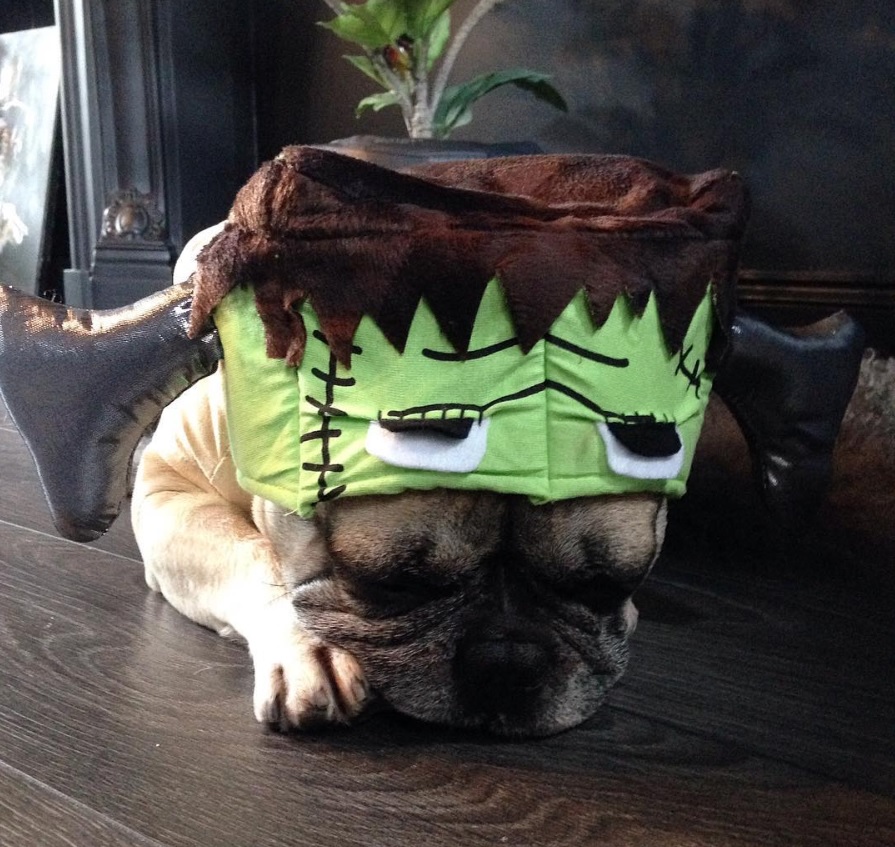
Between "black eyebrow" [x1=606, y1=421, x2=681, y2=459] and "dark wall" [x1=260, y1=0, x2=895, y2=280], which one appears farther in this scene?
"dark wall" [x1=260, y1=0, x2=895, y2=280]

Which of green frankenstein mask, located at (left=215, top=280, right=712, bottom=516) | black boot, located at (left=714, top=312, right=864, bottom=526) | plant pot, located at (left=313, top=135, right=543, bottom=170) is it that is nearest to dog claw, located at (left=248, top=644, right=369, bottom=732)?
green frankenstein mask, located at (left=215, top=280, right=712, bottom=516)

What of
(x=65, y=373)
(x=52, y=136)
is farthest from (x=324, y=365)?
(x=52, y=136)

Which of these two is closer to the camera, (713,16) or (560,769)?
(560,769)

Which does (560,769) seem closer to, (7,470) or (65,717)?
(65,717)

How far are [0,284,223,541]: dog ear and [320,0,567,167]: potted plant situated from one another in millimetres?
918

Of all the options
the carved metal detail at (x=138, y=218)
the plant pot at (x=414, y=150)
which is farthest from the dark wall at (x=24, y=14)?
the plant pot at (x=414, y=150)

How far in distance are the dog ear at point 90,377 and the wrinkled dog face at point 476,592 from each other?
0.14 m

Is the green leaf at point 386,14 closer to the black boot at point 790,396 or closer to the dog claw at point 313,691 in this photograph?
the black boot at point 790,396

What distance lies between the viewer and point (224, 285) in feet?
2.38

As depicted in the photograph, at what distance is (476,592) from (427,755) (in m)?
0.14

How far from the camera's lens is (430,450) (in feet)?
2.31

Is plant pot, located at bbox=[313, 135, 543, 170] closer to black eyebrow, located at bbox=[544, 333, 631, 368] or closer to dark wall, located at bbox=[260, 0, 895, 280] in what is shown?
dark wall, located at bbox=[260, 0, 895, 280]

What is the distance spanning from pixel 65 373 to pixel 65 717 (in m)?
0.30

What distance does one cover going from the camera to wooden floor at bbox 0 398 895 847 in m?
0.71
